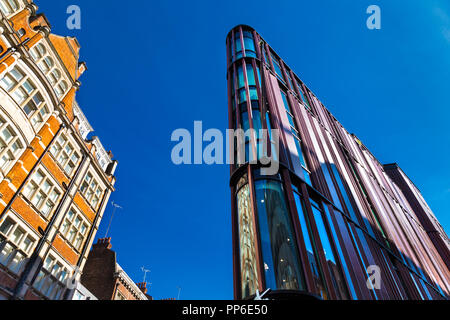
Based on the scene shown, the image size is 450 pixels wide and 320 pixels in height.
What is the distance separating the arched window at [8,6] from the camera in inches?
867

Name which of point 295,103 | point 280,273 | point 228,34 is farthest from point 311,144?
point 228,34

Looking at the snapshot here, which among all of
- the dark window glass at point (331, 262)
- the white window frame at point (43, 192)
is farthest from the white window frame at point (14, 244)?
the dark window glass at point (331, 262)

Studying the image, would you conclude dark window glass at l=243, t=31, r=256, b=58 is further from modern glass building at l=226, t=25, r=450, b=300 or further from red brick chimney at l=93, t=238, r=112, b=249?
red brick chimney at l=93, t=238, r=112, b=249

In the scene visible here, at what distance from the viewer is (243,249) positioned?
38.3 feet

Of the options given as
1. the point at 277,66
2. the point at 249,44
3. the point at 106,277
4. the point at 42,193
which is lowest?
the point at 106,277

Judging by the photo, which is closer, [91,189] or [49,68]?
[49,68]

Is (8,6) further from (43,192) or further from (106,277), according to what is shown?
(106,277)

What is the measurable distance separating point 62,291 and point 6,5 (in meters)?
23.3

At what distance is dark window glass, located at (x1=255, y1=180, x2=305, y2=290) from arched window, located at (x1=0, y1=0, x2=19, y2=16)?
2446 centimetres

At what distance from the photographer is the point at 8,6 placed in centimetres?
2264

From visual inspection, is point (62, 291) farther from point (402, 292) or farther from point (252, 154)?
point (402, 292)

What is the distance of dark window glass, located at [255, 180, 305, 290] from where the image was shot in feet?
31.6

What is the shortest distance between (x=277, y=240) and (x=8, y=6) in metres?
27.4

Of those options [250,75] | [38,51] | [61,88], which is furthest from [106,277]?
[250,75]
